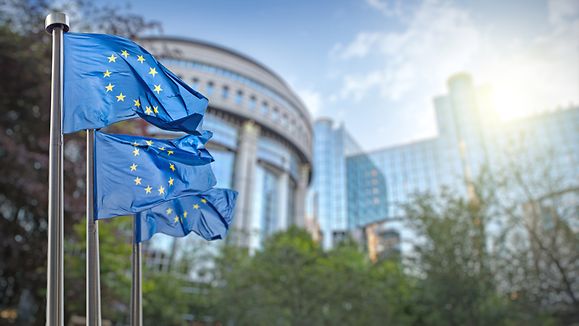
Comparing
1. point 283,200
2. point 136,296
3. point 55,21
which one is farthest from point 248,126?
point 55,21

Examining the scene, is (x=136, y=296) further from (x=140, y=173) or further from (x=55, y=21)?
(x=55, y=21)

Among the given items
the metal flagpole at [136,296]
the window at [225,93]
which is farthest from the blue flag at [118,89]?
the window at [225,93]

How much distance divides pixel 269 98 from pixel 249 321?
131ft

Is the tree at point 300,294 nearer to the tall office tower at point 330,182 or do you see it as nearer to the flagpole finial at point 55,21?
the flagpole finial at point 55,21

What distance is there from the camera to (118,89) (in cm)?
650

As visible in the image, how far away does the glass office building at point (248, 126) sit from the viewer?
53969mm

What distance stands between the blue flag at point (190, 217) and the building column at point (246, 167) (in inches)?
1812

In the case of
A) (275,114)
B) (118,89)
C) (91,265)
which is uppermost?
(275,114)

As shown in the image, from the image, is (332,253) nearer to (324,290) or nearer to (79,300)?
(324,290)

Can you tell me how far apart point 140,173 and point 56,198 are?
1.17m

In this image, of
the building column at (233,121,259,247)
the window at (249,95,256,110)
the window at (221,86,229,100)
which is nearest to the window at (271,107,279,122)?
the building column at (233,121,259,247)

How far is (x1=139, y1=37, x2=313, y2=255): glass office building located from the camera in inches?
2125

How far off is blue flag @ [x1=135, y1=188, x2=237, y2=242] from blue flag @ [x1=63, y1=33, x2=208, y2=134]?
1.54 m

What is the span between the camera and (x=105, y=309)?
62.4 feet
